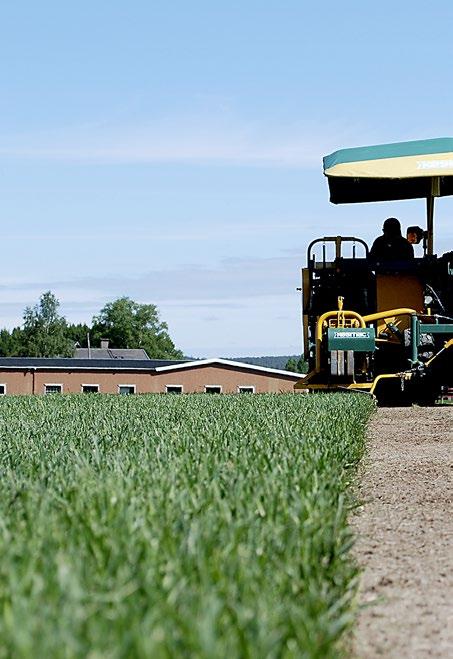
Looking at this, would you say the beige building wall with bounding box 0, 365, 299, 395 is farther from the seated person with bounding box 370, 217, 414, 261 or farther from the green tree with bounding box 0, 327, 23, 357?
the green tree with bounding box 0, 327, 23, 357

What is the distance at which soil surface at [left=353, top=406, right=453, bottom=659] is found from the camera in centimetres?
379

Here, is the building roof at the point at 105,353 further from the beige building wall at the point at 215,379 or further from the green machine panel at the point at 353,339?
the green machine panel at the point at 353,339

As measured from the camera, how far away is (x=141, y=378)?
6391cm

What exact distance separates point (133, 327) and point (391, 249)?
127 metres

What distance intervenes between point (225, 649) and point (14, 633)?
1.43 ft

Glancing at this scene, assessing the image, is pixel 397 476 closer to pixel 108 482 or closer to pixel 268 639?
pixel 108 482

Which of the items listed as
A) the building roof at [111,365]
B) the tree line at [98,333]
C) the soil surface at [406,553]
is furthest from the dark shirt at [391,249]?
the tree line at [98,333]

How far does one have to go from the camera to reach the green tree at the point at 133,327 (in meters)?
143

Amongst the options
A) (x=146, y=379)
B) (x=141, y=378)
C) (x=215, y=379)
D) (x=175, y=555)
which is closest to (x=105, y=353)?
(x=141, y=378)

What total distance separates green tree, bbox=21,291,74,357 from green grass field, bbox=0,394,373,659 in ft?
423

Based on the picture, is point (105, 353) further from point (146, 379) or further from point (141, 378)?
point (146, 379)

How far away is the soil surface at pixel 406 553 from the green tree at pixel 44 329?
125m

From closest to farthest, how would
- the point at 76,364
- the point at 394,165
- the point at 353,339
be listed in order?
the point at 353,339
the point at 394,165
the point at 76,364

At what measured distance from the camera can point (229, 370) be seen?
64.4m
